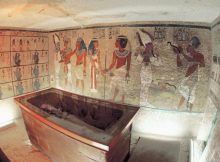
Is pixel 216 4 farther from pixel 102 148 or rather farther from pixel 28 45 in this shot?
pixel 28 45

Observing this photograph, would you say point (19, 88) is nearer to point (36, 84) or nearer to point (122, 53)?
point (36, 84)

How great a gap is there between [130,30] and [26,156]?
347cm

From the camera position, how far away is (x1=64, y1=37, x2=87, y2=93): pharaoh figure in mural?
15.8ft

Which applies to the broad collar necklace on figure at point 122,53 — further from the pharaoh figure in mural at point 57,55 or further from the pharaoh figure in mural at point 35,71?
the pharaoh figure in mural at point 35,71

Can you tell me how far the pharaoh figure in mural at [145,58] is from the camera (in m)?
3.79

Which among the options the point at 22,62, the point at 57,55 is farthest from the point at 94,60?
the point at 22,62

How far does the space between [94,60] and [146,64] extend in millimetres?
1473

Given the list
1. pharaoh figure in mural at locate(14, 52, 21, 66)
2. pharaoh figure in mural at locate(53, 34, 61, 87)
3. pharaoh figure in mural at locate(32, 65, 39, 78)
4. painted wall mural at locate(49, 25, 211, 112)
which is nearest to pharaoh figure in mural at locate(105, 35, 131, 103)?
painted wall mural at locate(49, 25, 211, 112)

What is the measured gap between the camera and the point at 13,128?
14.3 feet

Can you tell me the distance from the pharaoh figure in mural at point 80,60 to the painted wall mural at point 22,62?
1020 mm

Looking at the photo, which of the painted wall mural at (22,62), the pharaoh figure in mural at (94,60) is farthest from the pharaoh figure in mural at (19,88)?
the pharaoh figure in mural at (94,60)

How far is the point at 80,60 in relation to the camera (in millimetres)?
4914

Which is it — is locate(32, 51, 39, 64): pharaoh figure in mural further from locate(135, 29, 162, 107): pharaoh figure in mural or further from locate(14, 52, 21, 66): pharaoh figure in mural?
locate(135, 29, 162, 107): pharaoh figure in mural

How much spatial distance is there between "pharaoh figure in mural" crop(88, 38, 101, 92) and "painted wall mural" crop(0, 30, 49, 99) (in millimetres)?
1765
